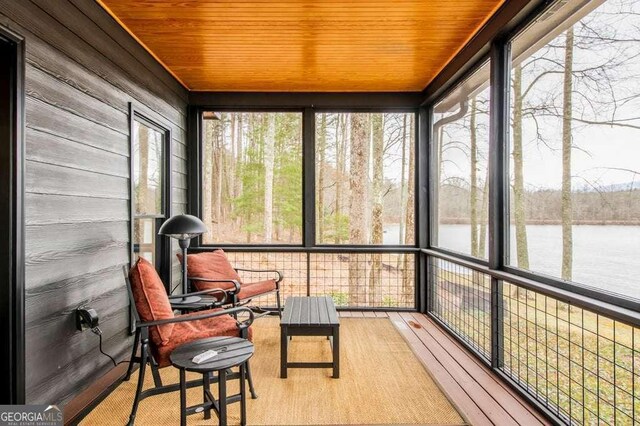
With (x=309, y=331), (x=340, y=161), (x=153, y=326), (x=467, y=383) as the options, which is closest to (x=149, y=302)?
(x=153, y=326)

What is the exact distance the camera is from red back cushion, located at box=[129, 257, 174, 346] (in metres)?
2.14

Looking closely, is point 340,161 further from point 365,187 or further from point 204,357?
point 204,357

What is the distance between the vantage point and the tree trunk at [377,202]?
476 cm

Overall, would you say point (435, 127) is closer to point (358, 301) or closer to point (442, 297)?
point (442, 297)

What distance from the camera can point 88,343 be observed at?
2.37 m

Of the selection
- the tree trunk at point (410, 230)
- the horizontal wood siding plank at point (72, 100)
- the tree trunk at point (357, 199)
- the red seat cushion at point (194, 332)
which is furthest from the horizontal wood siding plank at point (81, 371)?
the tree trunk at point (410, 230)

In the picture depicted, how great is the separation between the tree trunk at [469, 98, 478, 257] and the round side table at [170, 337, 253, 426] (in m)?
2.24

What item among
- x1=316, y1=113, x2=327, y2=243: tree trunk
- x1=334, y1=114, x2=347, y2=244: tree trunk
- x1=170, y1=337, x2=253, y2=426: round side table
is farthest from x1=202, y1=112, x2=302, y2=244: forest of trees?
x1=170, y1=337, x2=253, y2=426: round side table

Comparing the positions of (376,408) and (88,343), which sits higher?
(88,343)

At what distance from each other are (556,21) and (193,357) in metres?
2.89

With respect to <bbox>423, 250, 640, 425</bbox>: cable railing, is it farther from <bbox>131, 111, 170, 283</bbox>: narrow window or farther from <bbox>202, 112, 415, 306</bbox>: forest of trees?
<bbox>131, 111, 170, 283</bbox>: narrow window

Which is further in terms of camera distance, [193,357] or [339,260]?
[339,260]

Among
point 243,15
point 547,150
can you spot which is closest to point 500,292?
point 547,150

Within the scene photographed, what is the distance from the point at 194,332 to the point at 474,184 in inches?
104
